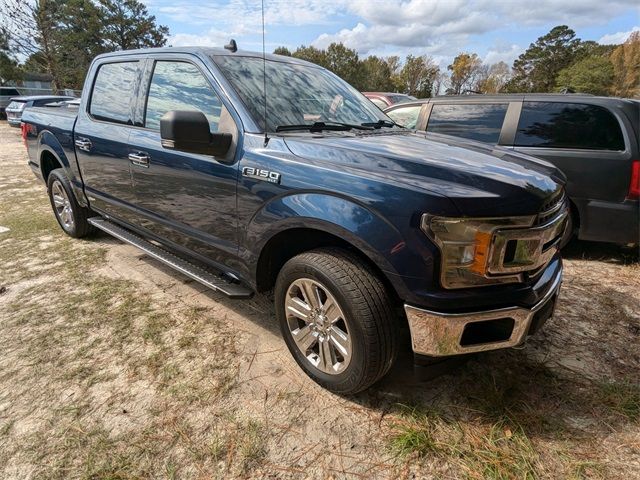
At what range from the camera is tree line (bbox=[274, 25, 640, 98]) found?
142 ft

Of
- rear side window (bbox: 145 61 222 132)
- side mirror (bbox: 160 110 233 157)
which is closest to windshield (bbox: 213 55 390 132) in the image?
rear side window (bbox: 145 61 222 132)

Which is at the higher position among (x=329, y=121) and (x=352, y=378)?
(x=329, y=121)

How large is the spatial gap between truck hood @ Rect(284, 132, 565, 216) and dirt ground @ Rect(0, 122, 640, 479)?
2.88ft

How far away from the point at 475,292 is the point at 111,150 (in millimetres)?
3083

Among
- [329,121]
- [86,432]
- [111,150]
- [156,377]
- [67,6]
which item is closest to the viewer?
[86,432]

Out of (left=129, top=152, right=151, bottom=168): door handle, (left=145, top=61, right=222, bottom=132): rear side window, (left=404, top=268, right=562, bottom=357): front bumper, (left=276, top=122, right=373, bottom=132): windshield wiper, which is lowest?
(left=404, top=268, right=562, bottom=357): front bumper

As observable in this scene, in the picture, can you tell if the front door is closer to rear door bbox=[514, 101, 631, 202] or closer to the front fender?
the front fender

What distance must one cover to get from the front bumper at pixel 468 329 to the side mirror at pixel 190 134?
143cm

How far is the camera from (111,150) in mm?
3480

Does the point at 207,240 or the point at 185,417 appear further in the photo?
the point at 207,240

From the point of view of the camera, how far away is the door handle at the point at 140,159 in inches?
121

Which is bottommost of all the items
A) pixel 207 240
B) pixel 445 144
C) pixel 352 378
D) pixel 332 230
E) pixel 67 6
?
pixel 352 378

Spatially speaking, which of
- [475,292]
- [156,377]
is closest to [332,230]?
[475,292]

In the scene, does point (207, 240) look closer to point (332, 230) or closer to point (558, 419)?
point (332, 230)
